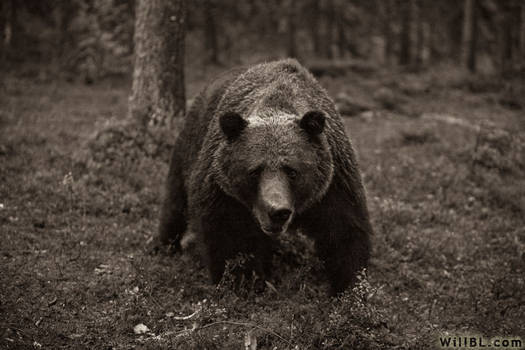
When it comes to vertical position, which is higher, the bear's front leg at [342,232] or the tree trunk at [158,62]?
the tree trunk at [158,62]

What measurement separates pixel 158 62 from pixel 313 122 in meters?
5.15

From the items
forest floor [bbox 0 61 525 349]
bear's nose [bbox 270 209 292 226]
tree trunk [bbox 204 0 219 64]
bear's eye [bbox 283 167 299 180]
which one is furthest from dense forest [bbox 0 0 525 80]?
bear's nose [bbox 270 209 292 226]

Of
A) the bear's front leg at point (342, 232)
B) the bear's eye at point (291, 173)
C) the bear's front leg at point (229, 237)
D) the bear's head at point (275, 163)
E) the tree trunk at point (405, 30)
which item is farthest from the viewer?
the tree trunk at point (405, 30)

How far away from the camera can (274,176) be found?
14.3 feet

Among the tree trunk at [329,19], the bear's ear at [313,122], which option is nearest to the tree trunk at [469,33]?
the tree trunk at [329,19]

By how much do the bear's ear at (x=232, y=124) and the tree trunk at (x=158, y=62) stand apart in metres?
4.45

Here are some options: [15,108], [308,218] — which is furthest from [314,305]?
[15,108]

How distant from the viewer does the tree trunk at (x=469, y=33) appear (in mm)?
19172

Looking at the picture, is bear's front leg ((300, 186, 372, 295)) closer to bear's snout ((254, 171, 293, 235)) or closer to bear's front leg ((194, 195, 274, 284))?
bear's front leg ((194, 195, 274, 284))

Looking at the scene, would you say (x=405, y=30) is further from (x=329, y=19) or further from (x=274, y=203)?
(x=274, y=203)

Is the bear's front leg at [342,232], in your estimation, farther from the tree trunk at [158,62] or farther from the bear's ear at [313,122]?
the tree trunk at [158,62]

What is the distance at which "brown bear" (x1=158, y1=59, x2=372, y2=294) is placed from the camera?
14.7 feet

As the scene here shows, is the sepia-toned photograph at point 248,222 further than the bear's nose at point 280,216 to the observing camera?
Yes

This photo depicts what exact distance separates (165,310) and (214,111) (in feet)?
7.69
